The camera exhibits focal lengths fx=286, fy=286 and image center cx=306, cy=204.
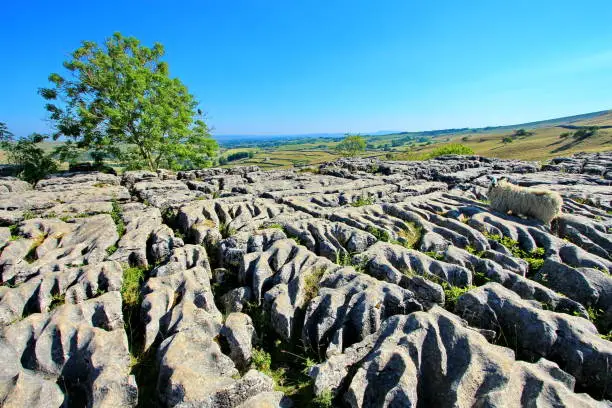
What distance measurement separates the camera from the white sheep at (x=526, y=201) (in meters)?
16.7

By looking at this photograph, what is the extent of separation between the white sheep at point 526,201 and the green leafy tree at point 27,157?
46782 millimetres

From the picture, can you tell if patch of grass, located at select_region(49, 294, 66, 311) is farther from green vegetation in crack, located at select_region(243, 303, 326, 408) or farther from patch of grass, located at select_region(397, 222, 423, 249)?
patch of grass, located at select_region(397, 222, 423, 249)

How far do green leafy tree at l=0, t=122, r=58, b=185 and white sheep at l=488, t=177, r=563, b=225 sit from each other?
46782mm

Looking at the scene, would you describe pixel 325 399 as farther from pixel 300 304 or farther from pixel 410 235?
pixel 410 235

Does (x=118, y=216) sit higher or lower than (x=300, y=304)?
higher

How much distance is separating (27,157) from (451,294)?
47354 mm

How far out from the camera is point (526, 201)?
1767cm

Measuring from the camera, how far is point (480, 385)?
7004 mm

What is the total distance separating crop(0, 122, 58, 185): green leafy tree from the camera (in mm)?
34250

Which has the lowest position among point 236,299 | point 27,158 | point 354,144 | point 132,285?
point 354,144

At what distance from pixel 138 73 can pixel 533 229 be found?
4584cm

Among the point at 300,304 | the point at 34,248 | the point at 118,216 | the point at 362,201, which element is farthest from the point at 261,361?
the point at 362,201

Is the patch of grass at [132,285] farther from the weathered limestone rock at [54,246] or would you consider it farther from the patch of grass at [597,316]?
the patch of grass at [597,316]

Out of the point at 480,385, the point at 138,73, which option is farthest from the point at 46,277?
the point at 138,73
